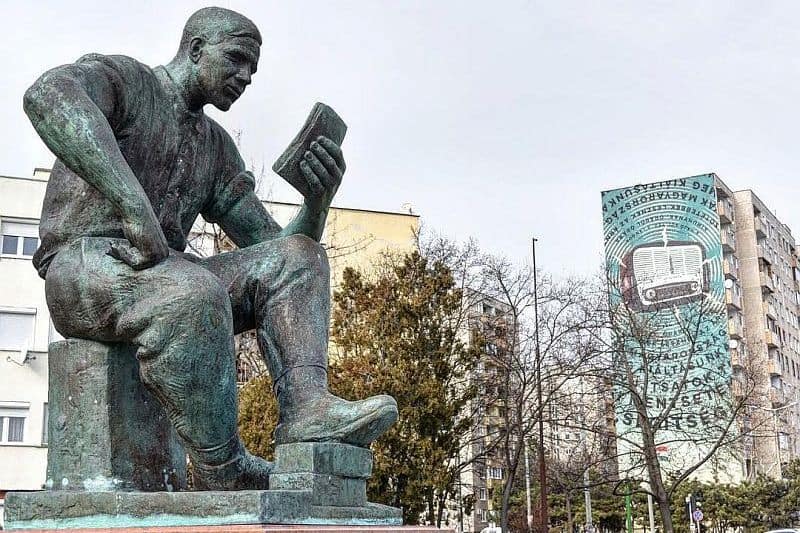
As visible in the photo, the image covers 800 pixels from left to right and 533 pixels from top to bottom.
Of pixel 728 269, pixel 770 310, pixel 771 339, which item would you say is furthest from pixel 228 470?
pixel 770 310

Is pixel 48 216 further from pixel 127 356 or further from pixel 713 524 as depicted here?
pixel 713 524

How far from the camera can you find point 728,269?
58.0 metres

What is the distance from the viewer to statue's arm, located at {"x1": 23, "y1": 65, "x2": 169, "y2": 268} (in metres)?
3.20

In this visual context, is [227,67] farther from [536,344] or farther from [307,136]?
[536,344]

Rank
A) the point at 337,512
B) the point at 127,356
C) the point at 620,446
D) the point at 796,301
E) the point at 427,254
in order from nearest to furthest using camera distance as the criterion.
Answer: the point at 337,512 → the point at 127,356 → the point at 427,254 → the point at 620,446 → the point at 796,301

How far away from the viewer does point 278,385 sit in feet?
11.6

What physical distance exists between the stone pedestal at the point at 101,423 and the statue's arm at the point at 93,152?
0.39 m

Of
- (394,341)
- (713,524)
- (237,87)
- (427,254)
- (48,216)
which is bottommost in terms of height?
(713,524)

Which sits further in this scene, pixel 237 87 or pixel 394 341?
pixel 394 341

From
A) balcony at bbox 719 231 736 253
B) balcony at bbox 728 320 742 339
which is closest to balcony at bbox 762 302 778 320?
balcony at bbox 728 320 742 339

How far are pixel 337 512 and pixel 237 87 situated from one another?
162 cm

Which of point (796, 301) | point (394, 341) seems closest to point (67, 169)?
point (394, 341)

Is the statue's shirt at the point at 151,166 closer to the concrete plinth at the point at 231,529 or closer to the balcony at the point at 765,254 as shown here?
the concrete plinth at the point at 231,529

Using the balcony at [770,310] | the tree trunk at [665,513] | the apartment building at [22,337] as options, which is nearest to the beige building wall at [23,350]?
the apartment building at [22,337]
